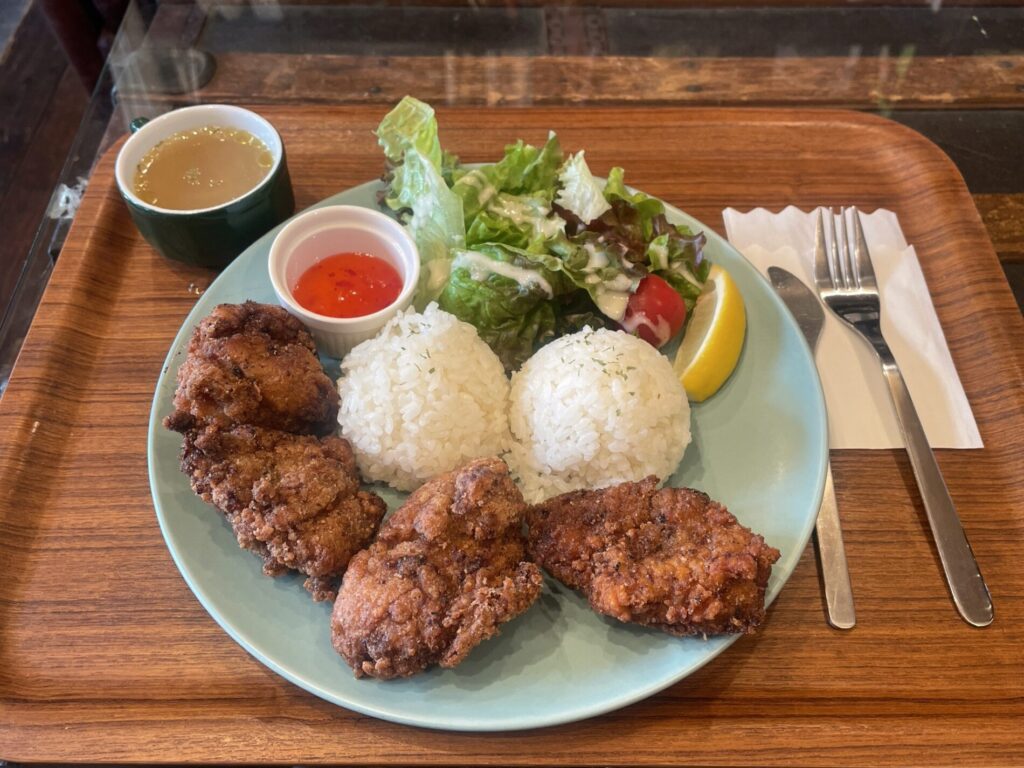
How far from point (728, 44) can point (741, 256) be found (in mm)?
1890

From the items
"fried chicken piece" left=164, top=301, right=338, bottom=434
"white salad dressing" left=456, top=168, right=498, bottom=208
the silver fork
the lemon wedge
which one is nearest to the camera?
"fried chicken piece" left=164, top=301, right=338, bottom=434

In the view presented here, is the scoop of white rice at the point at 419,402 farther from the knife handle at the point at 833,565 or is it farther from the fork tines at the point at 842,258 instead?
the fork tines at the point at 842,258

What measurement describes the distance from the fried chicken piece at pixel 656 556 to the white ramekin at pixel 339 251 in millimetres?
876

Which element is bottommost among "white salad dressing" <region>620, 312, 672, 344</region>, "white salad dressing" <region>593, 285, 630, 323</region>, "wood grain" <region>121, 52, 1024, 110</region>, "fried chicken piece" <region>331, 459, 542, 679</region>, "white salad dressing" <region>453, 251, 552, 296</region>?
"fried chicken piece" <region>331, 459, 542, 679</region>

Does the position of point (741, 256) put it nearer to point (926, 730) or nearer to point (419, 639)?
point (926, 730)

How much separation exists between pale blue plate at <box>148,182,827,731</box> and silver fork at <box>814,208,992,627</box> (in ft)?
1.19

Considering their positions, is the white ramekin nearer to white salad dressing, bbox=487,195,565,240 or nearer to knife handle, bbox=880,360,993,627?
white salad dressing, bbox=487,195,565,240

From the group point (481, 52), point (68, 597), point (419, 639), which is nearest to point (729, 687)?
point (419, 639)

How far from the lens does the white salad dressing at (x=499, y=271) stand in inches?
108

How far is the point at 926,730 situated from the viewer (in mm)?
2121

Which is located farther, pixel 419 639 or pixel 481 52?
pixel 481 52

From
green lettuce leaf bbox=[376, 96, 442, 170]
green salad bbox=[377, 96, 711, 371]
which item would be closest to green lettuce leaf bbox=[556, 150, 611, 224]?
green salad bbox=[377, 96, 711, 371]

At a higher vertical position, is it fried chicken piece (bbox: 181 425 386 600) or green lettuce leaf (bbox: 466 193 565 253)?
green lettuce leaf (bbox: 466 193 565 253)

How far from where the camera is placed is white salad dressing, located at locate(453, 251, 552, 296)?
8.99 ft
